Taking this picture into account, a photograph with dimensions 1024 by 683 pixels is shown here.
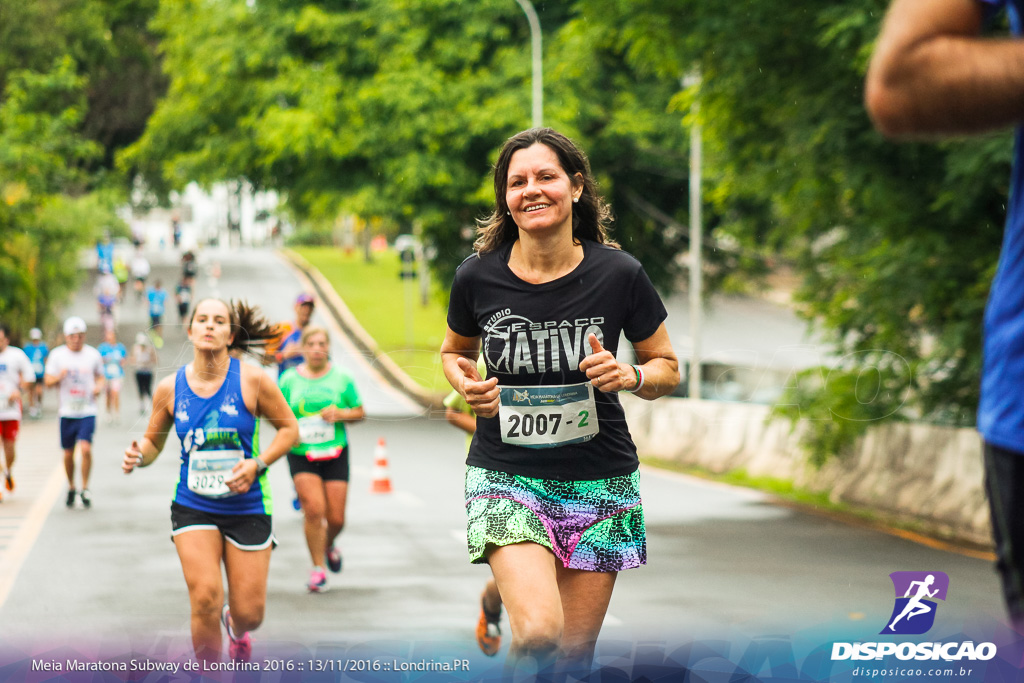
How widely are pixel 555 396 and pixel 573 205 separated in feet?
1.95

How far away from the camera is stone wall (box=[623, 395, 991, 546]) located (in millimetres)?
10023

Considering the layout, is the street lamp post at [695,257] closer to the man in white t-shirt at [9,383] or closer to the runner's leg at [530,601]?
the man in white t-shirt at [9,383]

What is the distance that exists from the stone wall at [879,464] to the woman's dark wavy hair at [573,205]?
6.67 meters

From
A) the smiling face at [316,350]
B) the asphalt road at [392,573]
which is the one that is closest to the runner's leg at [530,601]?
the asphalt road at [392,573]

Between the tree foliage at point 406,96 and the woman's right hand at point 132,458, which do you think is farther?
the tree foliage at point 406,96

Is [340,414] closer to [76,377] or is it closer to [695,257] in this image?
[76,377]

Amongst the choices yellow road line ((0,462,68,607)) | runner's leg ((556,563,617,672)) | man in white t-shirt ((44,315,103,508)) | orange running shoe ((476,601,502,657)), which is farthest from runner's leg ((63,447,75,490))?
runner's leg ((556,563,617,672))

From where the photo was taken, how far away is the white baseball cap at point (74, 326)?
832 cm

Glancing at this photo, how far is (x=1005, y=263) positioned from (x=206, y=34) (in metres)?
9.19

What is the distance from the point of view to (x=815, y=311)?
1157 centimetres

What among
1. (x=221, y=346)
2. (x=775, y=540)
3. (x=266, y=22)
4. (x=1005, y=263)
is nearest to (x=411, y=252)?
(x=266, y=22)

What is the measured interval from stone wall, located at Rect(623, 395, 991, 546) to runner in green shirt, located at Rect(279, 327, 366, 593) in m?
4.67

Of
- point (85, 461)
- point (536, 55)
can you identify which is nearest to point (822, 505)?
point (85, 461)

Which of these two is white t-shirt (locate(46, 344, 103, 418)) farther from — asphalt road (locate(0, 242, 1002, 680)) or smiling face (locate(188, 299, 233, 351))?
smiling face (locate(188, 299, 233, 351))
